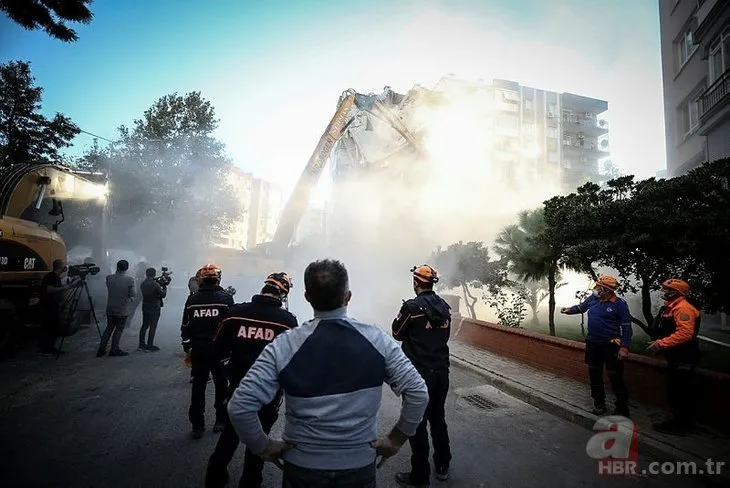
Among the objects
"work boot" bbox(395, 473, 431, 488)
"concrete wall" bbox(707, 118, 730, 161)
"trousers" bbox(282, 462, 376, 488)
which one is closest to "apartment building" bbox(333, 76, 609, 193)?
"concrete wall" bbox(707, 118, 730, 161)

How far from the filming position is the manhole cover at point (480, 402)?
17.1 feet

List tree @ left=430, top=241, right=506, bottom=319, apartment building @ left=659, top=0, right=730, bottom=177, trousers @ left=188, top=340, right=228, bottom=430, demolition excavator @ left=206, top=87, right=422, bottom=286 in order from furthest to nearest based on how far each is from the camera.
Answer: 1. demolition excavator @ left=206, top=87, right=422, bottom=286
2. tree @ left=430, top=241, right=506, bottom=319
3. apartment building @ left=659, top=0, right=730, bottom=177
4. trousers @ left=188, top=340, right=228, bottom=430

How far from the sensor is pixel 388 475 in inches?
128

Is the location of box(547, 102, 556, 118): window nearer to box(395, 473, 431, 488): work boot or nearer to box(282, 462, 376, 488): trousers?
box(395, 473, 431, 488): work boot

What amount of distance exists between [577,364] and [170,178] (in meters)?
21.3

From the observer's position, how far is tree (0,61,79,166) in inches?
562

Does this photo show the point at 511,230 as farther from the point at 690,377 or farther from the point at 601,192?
the point at 690,377

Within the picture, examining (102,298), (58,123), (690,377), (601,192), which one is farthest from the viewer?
(58,123)

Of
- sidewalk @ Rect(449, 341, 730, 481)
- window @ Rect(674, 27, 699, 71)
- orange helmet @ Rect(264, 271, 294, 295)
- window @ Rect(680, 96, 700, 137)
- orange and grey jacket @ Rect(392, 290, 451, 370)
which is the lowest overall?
sidewalk @ Rect(449, 341, 730, 481)

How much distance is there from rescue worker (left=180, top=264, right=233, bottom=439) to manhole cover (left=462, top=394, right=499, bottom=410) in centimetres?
356

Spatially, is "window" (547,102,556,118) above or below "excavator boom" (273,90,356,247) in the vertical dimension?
above

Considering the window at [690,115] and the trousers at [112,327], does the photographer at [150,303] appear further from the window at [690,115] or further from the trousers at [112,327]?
the window at [690,115]

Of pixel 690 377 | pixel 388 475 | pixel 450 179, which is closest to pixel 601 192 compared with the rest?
pixel 690 377

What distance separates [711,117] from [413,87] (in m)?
21.4
